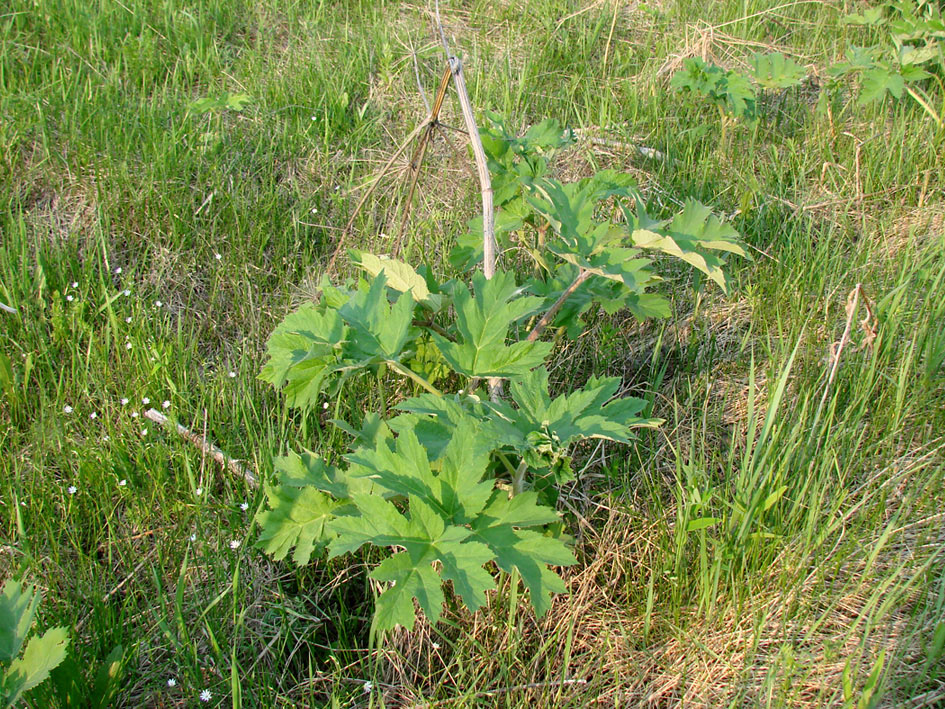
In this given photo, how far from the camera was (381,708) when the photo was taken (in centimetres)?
148

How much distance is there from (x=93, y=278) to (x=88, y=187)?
0.44 metres

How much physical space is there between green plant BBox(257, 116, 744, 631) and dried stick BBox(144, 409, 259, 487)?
361 mm

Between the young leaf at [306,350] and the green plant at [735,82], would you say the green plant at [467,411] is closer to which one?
the young leaf at [306,350]

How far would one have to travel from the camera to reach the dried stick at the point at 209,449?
201 centimetres

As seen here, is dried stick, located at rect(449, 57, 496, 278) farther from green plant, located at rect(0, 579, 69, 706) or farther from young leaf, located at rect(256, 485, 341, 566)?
green plant, located at rect(0, 579, 69, 706)

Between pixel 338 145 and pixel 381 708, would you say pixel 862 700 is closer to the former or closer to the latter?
pixel 381 708

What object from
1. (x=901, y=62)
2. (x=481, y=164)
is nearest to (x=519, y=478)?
(x=481, y=164)

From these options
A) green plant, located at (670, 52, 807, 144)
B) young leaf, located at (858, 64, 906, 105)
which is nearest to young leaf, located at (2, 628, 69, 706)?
green plant, located at (670, 52, 807, 144)

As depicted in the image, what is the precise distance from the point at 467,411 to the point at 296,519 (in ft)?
1.47

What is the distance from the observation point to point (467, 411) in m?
1.55

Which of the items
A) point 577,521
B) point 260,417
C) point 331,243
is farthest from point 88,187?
point 577,521

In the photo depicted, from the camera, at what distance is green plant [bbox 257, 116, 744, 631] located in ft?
4.45

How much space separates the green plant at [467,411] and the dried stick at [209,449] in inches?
14.2

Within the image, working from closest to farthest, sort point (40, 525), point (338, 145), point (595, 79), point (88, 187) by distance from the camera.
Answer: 1. point (40, 525)
2. point (88, 187)
3. point (338, 145)
4. point (595, 79)
